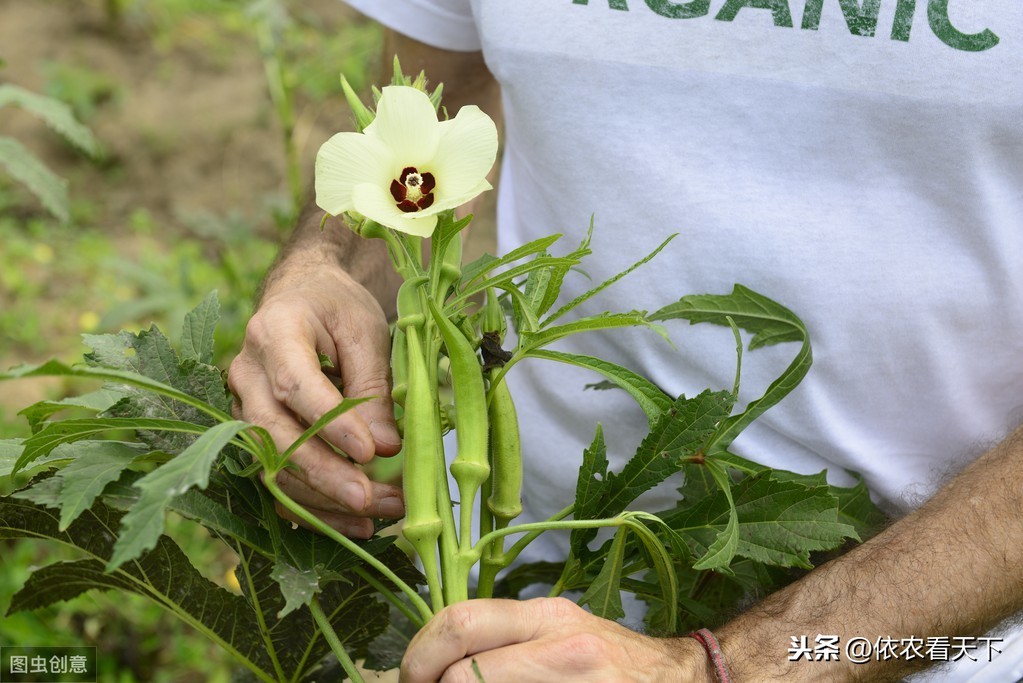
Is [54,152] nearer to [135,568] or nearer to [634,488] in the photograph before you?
[135,568]

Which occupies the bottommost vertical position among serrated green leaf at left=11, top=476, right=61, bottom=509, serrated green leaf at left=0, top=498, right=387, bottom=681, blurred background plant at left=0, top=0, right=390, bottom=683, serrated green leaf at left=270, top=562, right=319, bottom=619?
blurred background plant at left=0, top=0, right=390, bottom=683

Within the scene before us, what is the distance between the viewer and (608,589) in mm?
1029

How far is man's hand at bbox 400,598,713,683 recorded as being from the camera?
2.97 feet

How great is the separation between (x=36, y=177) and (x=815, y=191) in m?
1.37

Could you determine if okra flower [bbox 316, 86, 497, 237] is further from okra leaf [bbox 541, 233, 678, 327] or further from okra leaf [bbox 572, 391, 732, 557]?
okra leaf [bbox 572, 391, 732, 557]

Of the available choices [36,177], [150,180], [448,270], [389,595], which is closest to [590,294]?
[448,270]

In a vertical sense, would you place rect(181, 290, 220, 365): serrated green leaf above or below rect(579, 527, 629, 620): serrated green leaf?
above

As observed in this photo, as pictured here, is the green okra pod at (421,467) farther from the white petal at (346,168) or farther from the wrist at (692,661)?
the wrist at (692,661)

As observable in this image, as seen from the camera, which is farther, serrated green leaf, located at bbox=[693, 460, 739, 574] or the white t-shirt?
the white t-shirt

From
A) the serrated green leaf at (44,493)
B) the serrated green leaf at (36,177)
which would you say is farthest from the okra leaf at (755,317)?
the serrated green leaf at (36,177)

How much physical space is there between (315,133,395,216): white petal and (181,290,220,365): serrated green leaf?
0.19 metres

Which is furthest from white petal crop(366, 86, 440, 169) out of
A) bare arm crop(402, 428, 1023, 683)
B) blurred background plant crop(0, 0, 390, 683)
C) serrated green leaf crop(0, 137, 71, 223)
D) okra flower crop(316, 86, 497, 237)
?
blurred background plant crop(0, 0, 390, 683)

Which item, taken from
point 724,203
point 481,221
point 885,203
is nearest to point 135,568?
point 724,203

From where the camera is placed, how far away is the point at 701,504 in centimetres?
105
